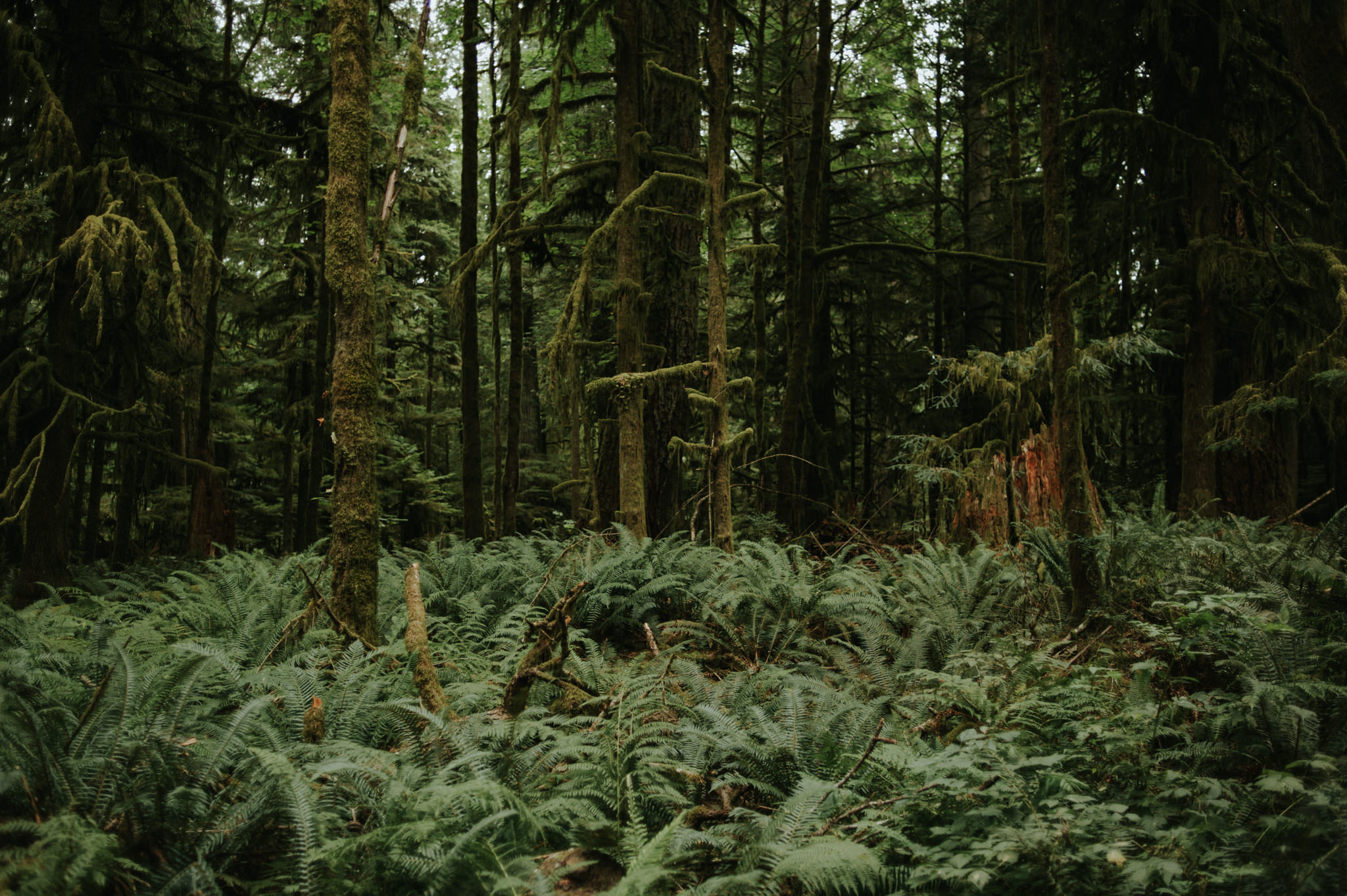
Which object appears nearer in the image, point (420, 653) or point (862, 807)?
point (862, 807)

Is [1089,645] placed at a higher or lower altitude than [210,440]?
lower

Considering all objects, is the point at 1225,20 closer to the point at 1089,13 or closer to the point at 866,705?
the point at 1089,13

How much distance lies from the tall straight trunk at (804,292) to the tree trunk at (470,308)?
4.13 metres

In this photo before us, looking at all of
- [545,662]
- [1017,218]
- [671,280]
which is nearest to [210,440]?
[671,280]

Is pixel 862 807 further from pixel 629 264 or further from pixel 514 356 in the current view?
pixel 514 356

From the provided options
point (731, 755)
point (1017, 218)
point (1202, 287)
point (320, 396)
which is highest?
point (1017, 218)

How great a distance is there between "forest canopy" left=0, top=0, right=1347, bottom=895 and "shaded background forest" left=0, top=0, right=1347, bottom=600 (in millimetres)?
83

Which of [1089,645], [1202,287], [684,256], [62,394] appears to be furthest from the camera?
[684,256]

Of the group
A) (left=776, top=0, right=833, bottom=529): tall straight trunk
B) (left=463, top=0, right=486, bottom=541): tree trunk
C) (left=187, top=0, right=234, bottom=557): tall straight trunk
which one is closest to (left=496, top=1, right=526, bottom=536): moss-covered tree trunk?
(left=463, top=0, right=486, bottom=541): tree trunk

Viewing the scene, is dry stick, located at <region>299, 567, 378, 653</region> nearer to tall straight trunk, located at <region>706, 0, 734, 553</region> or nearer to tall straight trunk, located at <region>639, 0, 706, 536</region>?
tall straight trunk, located at <region>706, 0, 734, 553</region>

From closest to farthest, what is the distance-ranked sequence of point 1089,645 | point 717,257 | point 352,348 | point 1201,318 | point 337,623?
1. point 1089,645
2. point 337,623
3. point 352,348
4. point 717,257
5. point 1201,318

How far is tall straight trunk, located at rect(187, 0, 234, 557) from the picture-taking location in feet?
35.1

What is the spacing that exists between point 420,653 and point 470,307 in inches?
265

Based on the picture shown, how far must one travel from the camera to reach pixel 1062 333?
5.21m
